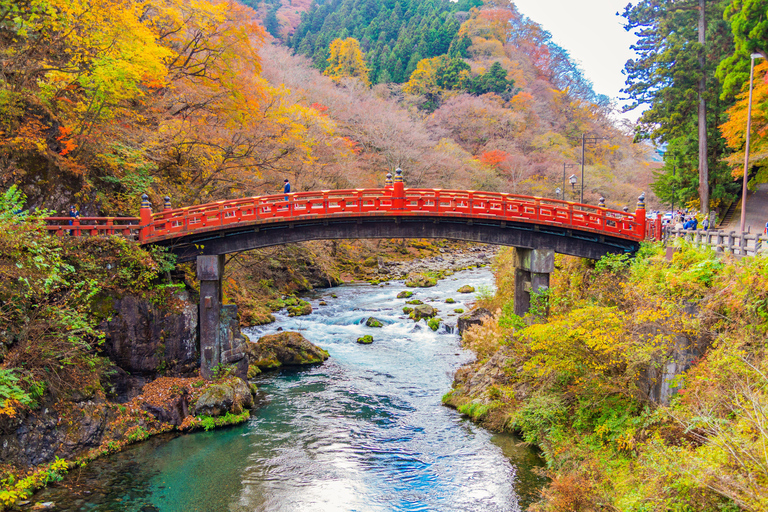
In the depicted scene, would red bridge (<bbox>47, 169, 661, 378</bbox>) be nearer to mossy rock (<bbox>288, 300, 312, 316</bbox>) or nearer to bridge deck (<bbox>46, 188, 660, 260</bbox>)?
bridge deck (<bbox>46, 188, 660, 260</bbox>)

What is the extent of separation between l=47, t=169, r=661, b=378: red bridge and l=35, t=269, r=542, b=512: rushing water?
356 cm

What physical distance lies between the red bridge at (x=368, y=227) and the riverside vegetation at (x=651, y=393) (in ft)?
6.93

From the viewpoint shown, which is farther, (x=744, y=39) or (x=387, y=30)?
(x=387, y=30)

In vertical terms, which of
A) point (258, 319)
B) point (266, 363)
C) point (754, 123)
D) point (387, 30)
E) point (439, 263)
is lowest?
point (266, 363)

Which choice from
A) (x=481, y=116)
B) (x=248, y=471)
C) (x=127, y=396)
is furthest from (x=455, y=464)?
(x=481, y=116)

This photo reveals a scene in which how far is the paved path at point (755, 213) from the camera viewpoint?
2859cm

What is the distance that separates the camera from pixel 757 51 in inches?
874

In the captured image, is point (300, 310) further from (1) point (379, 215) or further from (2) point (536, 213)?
(2) point (536, 213)

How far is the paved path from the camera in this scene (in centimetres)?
2859

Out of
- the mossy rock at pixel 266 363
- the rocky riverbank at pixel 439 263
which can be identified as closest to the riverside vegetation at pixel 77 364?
the mossy rock at pixel 266 363

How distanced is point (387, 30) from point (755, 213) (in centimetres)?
7176

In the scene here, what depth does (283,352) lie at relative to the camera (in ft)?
77.9

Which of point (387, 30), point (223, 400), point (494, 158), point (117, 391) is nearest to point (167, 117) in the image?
point (117, 391)

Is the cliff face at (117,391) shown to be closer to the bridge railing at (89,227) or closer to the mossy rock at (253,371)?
the bridge railing at (89,227)
